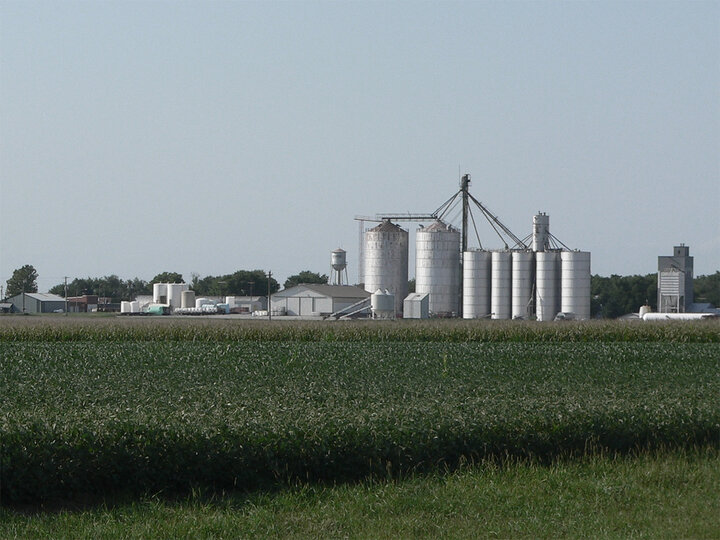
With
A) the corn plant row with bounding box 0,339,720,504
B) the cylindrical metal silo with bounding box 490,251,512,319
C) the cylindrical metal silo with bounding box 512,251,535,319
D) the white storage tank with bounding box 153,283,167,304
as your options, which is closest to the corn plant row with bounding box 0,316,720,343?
the corn plant row with bounding box 0,339,720,504

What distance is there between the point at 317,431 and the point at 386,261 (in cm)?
7394

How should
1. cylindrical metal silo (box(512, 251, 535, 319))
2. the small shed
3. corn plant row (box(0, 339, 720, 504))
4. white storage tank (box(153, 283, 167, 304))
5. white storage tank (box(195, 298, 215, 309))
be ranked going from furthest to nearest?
white storage tank (box(153, 283, 167, 304)), white storage tank (box(195, 298, 215, 309)), cylindrical metal silo (box(512, 251, 535, 319)), the small shed, corn plant row (box(0, 339, 720, 504))

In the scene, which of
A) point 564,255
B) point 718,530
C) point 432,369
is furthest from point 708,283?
point 718,530

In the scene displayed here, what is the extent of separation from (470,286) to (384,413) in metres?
66.0

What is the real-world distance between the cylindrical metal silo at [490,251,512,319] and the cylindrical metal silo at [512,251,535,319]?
493 mm

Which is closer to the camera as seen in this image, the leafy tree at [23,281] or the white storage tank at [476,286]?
the white storage tank at [476,286]

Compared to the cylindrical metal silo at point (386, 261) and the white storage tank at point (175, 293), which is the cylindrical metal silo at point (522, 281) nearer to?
the cylindrical metal silo at point (386, 261)

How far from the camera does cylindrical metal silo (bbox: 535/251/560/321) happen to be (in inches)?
2980

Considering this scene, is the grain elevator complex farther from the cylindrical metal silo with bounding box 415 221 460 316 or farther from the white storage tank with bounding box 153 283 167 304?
the white storage tank with bounding box 153 283 167 304

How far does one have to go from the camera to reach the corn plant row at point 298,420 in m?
11.5

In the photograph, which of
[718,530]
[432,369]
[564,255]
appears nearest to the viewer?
[718,530]

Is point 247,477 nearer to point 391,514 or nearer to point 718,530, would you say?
point 391,514

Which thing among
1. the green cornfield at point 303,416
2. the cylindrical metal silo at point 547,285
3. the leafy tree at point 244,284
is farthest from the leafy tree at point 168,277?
the green cornfield at point 303,416

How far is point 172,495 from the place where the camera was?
11.5m
